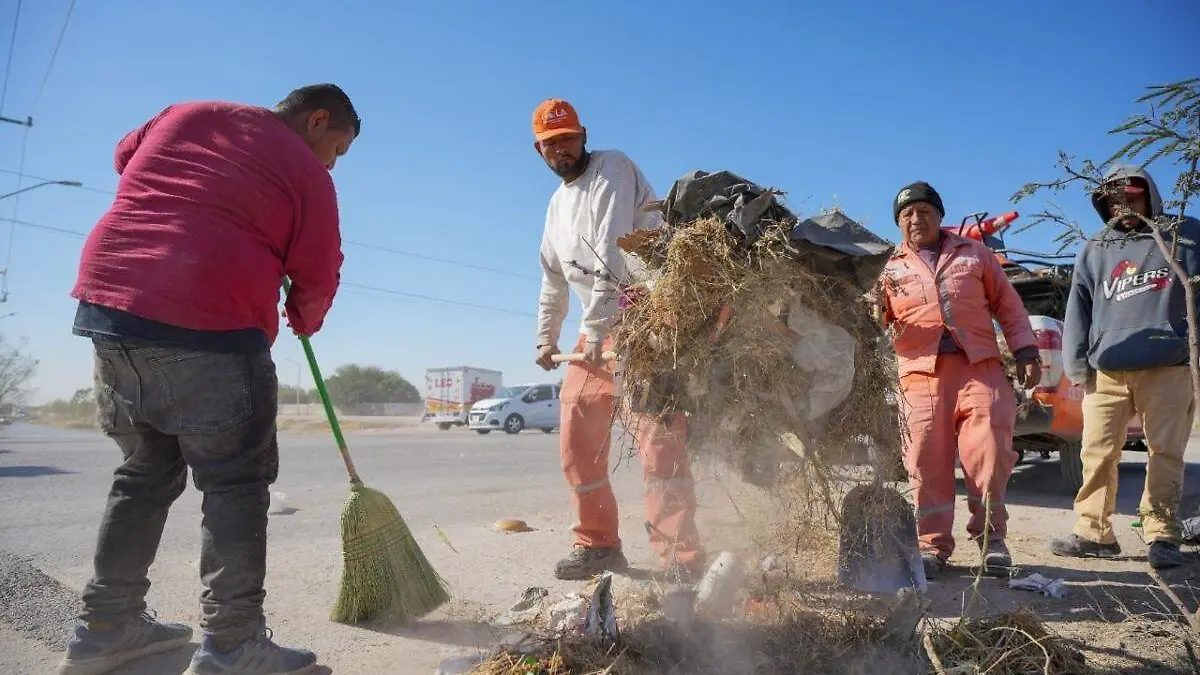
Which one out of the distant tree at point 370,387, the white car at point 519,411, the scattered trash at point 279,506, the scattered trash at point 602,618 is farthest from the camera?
the distant tree at point 370,387

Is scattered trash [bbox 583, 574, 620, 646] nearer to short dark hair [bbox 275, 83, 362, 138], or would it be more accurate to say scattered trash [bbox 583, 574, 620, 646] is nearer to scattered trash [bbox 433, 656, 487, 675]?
scattered trash [bbox 433, 656, 487, 675]

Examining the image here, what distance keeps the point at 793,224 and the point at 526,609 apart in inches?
75.4

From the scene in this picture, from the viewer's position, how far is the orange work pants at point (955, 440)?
154 inches

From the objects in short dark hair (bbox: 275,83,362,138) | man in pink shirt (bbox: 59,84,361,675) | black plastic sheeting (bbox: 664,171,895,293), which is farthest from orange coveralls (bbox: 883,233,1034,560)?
man in pink shirt (bbox: 59,84,361,675)

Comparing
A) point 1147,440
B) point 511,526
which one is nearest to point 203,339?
point 511,526

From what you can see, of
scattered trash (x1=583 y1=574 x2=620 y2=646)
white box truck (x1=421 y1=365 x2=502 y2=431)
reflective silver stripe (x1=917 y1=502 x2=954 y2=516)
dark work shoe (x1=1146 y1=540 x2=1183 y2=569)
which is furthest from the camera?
white box truck (x1=421 y1=365 x2=502 y2=431)

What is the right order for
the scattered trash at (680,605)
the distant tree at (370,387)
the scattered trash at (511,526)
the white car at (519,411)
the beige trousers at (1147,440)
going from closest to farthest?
the scattered trash at (680,605)
the beige trousers at (1147,440)
the scattered trash at (511,526)
the white car at (519,411)
the distant tree at (370,387)

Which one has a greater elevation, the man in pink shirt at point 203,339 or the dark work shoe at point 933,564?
the man in pink shirt at point 203,339

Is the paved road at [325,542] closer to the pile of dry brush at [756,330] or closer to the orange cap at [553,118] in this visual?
the pile of dry brush at [756,330]

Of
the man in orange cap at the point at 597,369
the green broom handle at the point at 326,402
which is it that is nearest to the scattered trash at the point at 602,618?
the man in orange cap at the point at 597,369

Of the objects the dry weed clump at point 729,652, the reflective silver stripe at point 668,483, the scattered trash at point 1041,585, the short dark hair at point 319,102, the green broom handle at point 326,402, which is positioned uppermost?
the short dark hair at point 319,102

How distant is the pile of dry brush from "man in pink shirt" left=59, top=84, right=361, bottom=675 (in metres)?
1.29

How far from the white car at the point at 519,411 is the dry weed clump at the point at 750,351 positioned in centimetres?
2350

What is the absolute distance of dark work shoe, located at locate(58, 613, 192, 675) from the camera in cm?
246
